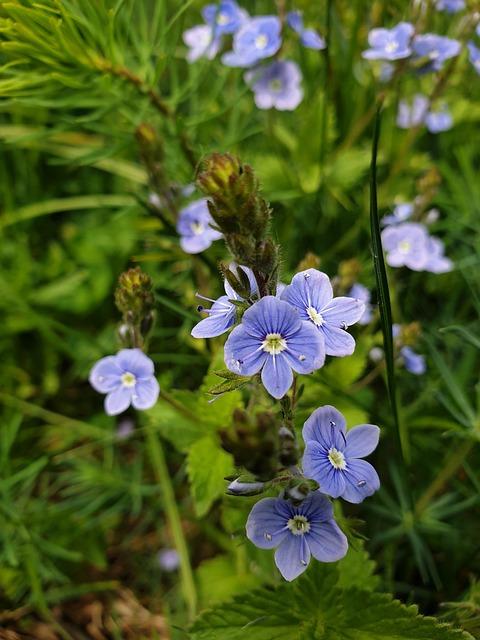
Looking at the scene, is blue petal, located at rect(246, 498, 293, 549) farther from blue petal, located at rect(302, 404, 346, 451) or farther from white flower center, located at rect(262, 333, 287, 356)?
white flower center, located at rect(262, 333, 287, 356)

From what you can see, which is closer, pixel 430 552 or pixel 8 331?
pixel 430 552

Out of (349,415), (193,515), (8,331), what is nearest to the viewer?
(349,415)

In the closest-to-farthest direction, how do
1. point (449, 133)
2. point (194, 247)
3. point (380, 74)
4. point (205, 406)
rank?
point (205, 406), point (194, 247), point (380, 74), point (449, 133)

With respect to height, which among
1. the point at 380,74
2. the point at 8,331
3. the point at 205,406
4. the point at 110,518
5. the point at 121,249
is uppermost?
the point at 380,74

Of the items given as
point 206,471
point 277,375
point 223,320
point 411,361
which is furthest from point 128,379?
point 411,361

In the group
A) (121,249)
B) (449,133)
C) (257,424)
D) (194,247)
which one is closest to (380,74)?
(449,133)

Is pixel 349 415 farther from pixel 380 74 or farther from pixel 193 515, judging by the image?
pixel 380 74

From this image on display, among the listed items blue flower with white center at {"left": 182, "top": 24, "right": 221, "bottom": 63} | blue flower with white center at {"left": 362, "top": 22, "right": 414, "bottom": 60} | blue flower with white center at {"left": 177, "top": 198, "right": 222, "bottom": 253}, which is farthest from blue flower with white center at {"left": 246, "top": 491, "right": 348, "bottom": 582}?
blue flower with white center at {"left": 182, "top": 24, "right": 221, "bottom": 63}
